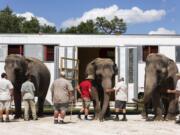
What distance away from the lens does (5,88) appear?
2025cm

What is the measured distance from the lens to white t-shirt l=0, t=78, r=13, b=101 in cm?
2025

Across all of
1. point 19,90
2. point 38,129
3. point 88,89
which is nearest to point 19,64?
point 19,90

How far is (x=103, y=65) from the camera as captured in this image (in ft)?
69.7

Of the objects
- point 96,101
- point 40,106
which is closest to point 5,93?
point 96,101

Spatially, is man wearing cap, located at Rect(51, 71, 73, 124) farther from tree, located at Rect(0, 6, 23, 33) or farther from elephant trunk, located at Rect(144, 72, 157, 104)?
tree, located at Rect(0, 6, 23, 33)

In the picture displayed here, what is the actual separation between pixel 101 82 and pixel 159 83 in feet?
7.02

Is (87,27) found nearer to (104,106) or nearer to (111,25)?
(111,25)

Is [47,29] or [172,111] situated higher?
[47,29]

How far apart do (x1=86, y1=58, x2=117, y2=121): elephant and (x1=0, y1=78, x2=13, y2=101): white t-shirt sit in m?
3.14

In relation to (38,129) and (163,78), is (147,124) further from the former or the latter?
(38,129)

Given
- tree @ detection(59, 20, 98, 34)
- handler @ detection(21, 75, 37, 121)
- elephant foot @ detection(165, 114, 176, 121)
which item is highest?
tree @ detection(59, 20, 98, 34)

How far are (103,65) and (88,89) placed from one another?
1.09 meters

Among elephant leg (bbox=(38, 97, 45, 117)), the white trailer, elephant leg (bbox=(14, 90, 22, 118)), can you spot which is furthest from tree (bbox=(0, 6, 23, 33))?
elephant leg (bbox=(14, 90, 22, 118))

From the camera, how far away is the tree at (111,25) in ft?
269
